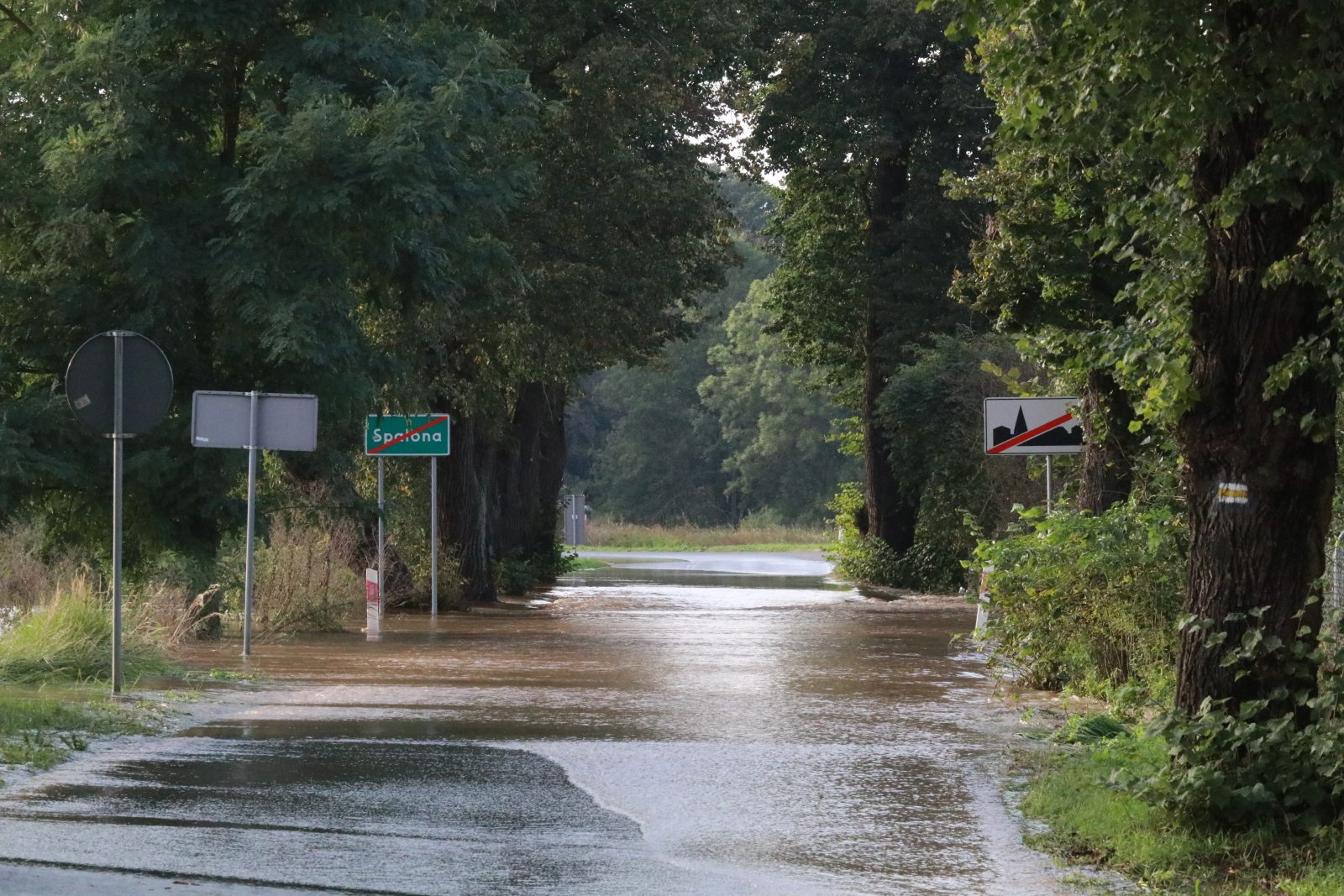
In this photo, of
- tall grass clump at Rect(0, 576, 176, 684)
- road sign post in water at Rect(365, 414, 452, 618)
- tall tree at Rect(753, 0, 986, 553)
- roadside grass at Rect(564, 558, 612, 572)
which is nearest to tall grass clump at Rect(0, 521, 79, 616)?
tall grass clump at Rect(0, 576, 176, 684)

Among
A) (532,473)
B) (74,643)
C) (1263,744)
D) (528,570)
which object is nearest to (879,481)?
(532,473)

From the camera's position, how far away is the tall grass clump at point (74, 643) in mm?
15078

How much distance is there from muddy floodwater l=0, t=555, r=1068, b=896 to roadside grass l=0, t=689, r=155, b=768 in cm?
23

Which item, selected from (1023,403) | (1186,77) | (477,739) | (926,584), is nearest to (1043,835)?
(1186,77)

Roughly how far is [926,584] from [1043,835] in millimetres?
28614

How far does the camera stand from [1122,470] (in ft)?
63.2

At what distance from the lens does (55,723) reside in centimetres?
1201

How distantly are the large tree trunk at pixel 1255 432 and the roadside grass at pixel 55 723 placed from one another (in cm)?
626

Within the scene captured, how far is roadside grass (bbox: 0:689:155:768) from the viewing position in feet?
35.8

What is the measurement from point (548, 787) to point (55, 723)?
3493 mm

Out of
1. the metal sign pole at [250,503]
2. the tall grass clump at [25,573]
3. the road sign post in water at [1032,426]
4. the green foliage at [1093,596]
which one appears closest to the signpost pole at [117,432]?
the tall grass clump at [25,573]

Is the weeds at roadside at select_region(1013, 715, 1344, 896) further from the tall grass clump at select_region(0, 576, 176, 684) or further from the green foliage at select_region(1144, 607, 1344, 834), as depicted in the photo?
the tall grass clump at select_region(0, 576, 176, 684)

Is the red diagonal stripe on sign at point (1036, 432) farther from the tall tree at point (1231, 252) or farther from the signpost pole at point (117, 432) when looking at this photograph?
the tall tree at point (1231, 252)

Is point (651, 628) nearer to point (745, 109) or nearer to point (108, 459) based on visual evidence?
point (108, 459)
